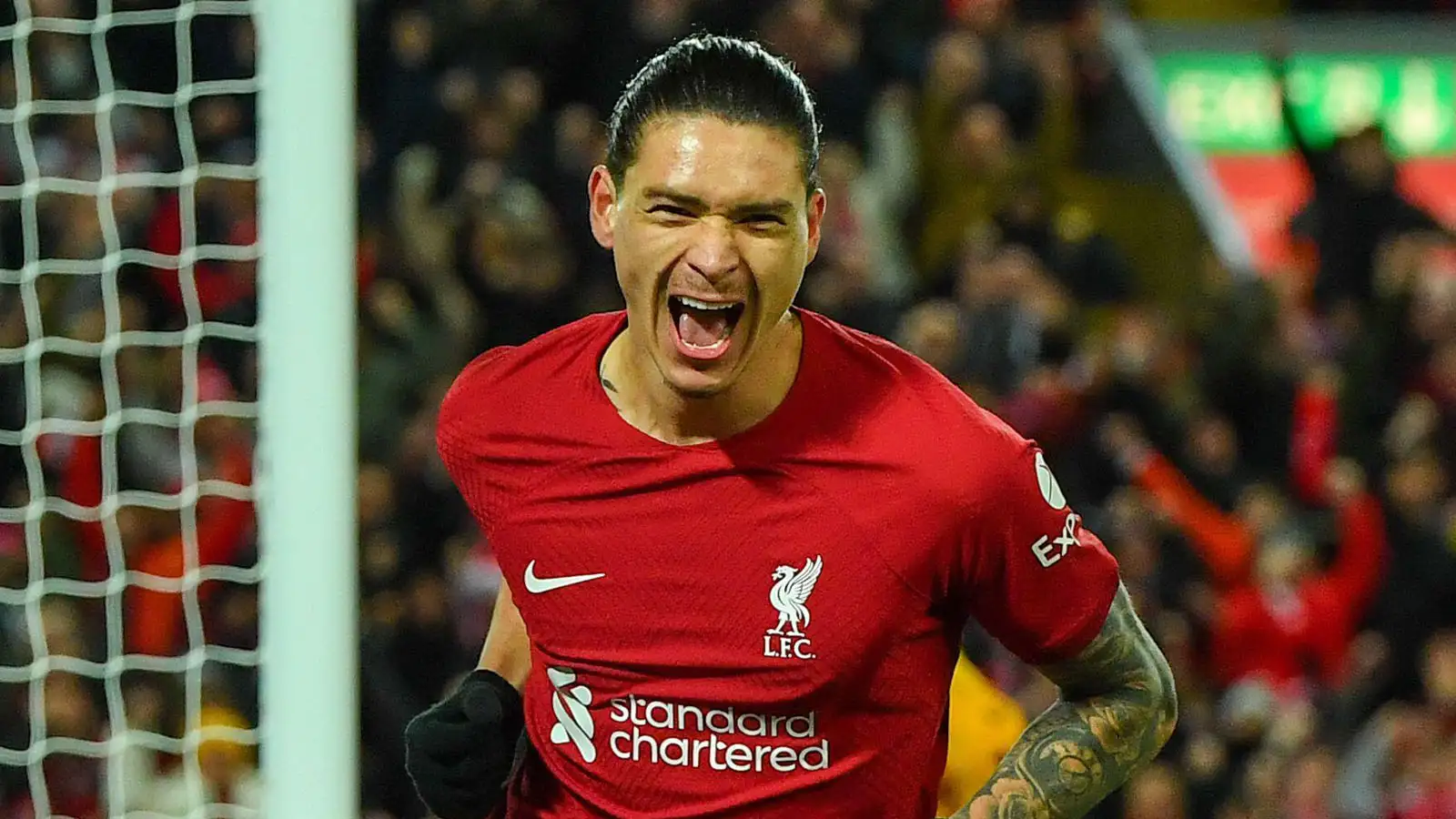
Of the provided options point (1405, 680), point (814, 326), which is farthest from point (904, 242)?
point (814, 326)

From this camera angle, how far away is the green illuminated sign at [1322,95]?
1068 centimetres

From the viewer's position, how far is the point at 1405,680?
747 centimetres

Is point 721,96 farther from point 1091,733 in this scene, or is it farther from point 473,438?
point 1091,733

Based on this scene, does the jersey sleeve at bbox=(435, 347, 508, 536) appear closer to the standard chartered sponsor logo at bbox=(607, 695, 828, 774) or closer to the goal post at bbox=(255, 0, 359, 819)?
the goal post at bbox=(255, 0, 359, 819)

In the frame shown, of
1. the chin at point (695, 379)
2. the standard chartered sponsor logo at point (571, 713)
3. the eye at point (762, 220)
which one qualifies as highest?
the eye at point (762, 220)

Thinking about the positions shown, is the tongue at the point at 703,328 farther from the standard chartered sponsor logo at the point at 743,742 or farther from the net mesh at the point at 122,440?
the net mesh at the point at 122,440

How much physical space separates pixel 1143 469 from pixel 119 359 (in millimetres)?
3526

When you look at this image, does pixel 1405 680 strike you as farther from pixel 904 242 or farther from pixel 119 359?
pixel 119 359

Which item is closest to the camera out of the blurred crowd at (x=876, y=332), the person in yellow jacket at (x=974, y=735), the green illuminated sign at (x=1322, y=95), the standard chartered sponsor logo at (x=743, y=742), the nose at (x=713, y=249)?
the nose at (x=713, y=249)

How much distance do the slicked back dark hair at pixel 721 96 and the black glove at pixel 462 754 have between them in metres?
0.71

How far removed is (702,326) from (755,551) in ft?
0.93

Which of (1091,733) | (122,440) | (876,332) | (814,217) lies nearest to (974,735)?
(1091,733)

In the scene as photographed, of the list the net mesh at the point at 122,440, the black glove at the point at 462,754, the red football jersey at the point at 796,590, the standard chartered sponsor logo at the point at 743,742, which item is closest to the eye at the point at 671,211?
the red football jersey at the point at 796,590

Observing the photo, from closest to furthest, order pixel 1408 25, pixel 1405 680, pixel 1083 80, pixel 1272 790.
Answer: pixel 1272 790 → pixel 1405 680 → pixel 1083 80 → pixel 1408 25
